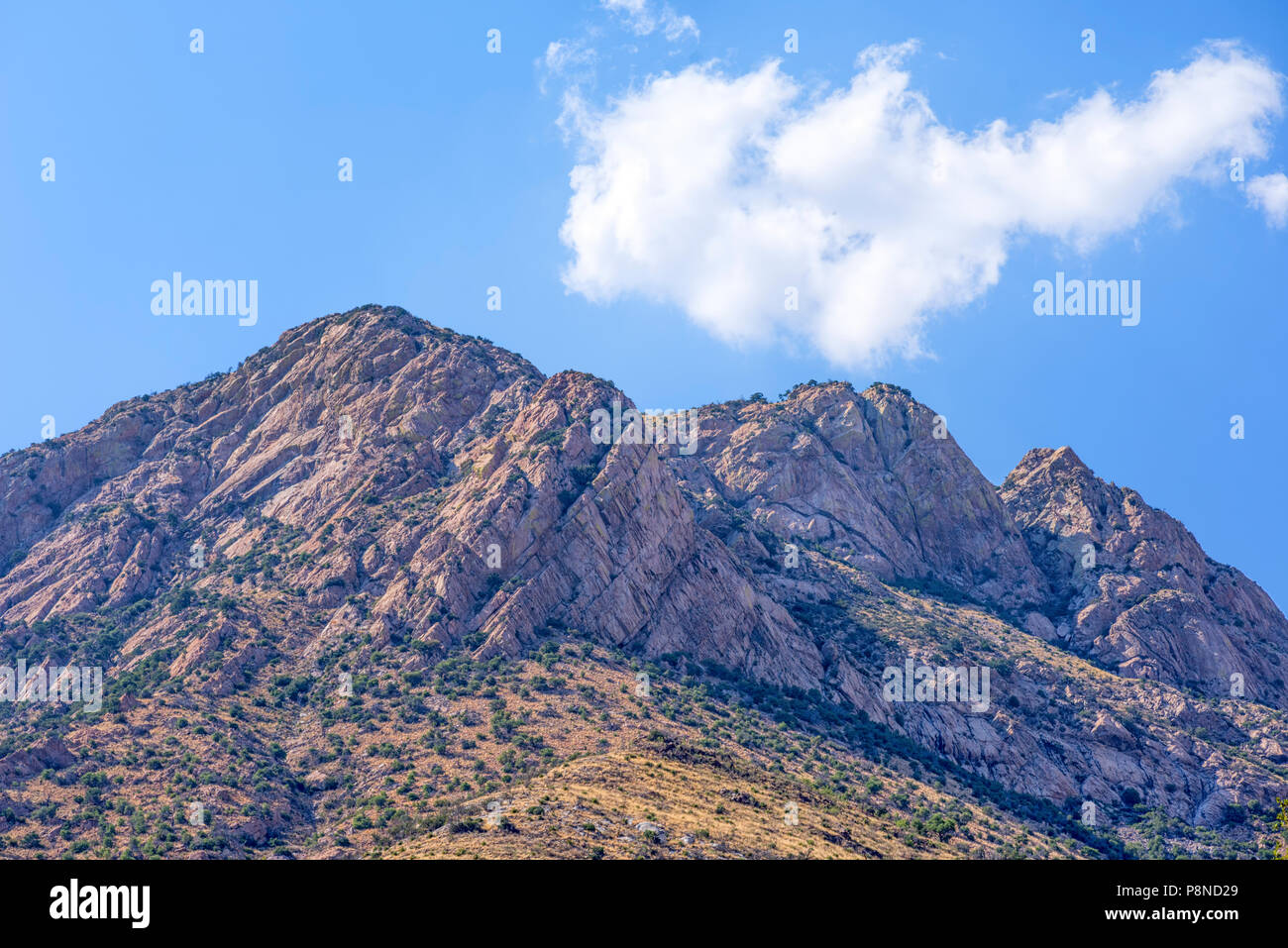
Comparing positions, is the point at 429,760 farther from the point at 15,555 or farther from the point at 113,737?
the point at 15,555

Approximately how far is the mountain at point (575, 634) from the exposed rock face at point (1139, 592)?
407mm

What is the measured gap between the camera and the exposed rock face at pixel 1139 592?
417 ft

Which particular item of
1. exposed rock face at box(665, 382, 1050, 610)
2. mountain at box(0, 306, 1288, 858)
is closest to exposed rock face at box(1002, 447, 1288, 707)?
mountain at box(0, 306, 1288, 858)

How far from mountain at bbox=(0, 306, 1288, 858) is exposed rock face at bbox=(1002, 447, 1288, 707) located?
407 mm

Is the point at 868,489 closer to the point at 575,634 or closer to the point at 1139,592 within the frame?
the point at 1139,592

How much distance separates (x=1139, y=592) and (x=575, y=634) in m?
66.5

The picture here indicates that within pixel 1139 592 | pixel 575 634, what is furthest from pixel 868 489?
pixel 575 634

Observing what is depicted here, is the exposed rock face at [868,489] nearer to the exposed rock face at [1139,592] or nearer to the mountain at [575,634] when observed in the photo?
the mountain at [575,634]

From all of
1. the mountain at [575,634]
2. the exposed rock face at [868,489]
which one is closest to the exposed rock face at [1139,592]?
the mountain at [575,634]

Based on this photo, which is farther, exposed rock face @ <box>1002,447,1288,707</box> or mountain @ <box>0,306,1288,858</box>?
exposed rock face @ <box>1002,447,1288,707</box>

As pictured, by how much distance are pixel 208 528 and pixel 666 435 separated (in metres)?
57.7

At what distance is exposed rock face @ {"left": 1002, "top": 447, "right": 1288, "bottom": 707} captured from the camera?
12712 cm

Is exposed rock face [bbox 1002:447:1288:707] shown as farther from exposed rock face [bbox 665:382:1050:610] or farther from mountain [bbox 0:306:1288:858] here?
exposed rock face [bbox 665:382:1050:610]
